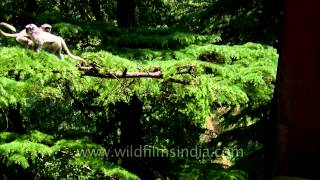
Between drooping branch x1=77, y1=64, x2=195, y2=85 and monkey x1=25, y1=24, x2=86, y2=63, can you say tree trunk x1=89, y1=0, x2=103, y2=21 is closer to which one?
drooping branch x1=77, y1=64, x2=195, y2=85

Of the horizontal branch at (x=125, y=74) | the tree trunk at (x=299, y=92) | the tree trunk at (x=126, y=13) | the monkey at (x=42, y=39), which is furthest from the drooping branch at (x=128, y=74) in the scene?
the tree trunk at (x=126, y=13)

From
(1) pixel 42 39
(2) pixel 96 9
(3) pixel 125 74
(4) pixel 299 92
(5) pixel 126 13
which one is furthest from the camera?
(2) pixel 96 9

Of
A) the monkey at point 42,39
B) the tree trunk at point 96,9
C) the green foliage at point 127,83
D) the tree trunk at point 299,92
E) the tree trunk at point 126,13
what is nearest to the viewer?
the tree trunk at point 299,92

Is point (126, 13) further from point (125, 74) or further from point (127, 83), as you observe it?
point (125, 74)

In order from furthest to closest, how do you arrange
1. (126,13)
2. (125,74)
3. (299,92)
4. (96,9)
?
(96,9)
(126,13)
(125,74)
(299,92)

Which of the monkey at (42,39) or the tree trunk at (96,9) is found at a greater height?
the tree trunk at (96,9)

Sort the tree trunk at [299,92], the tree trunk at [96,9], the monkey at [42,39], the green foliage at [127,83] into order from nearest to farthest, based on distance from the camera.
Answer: the tree trunk at [299,92] < the monkey at [42,39] < the green foliage at [127,83] < the tree trunk at [96,9]

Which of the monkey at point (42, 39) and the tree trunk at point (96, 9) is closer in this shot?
the monkey at point (42, 39)

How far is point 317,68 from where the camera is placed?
2.21 meters

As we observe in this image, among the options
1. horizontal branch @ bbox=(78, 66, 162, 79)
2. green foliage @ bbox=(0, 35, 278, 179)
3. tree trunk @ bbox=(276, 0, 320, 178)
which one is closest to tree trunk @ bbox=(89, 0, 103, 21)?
green foliage @ bbox=(0, 35, 278, 179)

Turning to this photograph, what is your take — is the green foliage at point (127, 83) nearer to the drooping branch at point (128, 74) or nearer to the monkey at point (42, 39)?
the drooping branch at point (128, 74)

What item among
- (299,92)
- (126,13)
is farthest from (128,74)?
(126,13)

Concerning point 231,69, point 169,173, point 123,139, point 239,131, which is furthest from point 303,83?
point 123,139

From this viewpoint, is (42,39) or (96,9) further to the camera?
(96,9)
